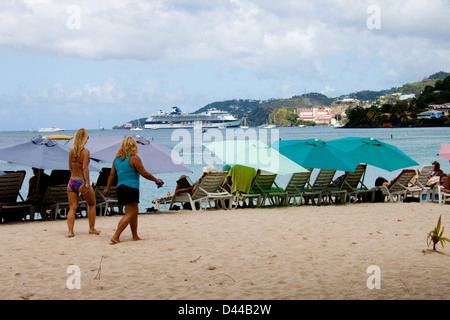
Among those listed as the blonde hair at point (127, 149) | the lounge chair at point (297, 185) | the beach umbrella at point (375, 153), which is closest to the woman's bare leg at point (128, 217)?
the blonde hair at point (127, 149)

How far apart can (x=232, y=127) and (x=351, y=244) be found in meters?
144

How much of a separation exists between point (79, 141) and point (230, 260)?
8.07 ft

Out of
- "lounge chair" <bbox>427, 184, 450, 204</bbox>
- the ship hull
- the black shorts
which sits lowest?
"lounge chair" <bbox>427, 184, 450, 204</bbox>

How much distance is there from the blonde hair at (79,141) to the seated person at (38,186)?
104 inches

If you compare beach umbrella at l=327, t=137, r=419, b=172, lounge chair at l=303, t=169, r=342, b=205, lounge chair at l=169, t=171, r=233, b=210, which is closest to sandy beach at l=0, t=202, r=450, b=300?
lounge chair at l=169, t=171, r=233, b=210

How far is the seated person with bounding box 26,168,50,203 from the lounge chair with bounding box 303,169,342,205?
5.00 m

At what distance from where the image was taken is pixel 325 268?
5191 mm

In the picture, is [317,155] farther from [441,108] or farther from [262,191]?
[441,108]

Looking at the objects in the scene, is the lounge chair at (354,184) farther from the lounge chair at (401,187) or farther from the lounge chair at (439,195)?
the lounge chair at (439,195)

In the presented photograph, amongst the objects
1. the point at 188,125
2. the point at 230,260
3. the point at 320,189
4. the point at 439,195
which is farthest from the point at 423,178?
the point at 188,125

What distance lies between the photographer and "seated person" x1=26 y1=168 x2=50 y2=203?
350 inches

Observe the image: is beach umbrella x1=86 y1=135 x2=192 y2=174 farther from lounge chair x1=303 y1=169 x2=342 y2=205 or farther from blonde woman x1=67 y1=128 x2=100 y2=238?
lounge chair x1=303 y1=169 x2=342 y2=205
